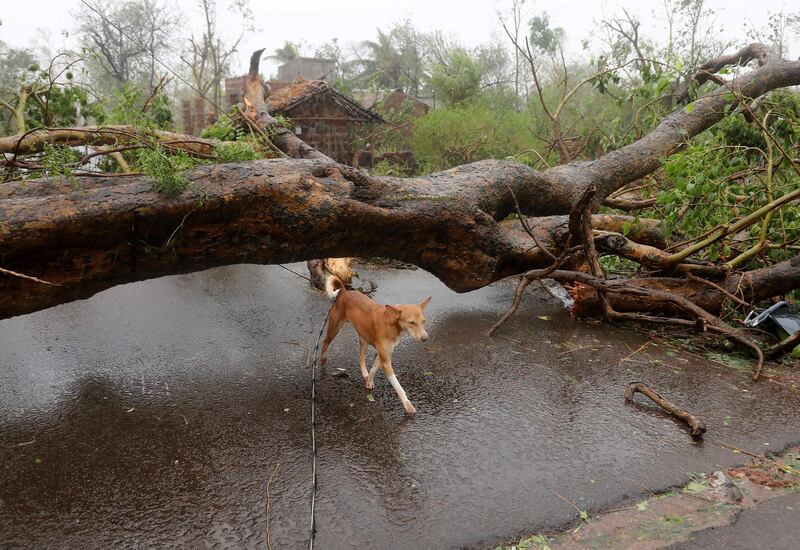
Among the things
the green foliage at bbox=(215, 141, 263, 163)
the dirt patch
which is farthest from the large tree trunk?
the dirt patch

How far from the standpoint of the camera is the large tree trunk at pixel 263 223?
3859 millimetres

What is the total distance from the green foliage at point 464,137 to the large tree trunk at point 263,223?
8681mm

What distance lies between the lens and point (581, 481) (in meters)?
3.15

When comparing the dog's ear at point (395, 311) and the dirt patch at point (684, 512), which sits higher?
the dog's ear at point (395, 311)

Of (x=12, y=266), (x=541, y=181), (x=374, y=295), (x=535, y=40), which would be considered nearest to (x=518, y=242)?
(x=541, y=181)

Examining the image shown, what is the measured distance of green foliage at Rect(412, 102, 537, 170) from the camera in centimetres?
1500

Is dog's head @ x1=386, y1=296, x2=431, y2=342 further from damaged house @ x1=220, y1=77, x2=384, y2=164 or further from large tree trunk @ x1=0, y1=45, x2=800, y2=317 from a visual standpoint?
damaged house @ x1=220, y1=77, x2=384, y2=164

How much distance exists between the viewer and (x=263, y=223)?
4500mm

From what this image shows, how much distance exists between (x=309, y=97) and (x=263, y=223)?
11403mm

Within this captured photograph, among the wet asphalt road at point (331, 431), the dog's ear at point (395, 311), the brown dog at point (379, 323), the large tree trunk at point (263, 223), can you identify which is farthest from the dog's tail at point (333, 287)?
the dog's ear at point (395, 311)

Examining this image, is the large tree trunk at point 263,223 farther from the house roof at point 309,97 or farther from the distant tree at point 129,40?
the distant tree at point 129,40

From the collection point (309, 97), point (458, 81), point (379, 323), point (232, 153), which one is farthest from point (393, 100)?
point (379, 323)

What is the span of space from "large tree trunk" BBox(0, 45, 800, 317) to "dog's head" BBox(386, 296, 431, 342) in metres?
1.21

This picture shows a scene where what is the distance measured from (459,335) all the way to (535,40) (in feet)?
91.2
